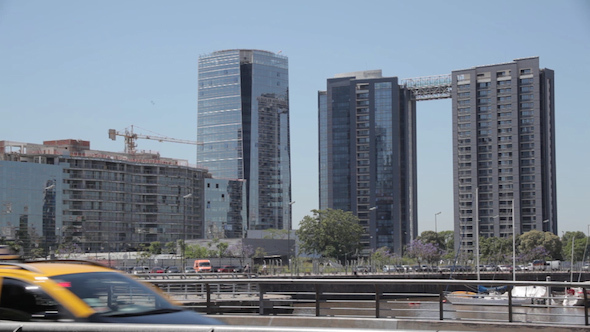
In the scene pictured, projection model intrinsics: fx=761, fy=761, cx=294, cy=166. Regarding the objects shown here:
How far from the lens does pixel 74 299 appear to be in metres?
8.48

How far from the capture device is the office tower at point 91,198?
133500 millimetres

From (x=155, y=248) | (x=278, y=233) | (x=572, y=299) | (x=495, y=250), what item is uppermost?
(x=572, y=299)

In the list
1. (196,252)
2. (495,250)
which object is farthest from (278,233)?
(495,250)

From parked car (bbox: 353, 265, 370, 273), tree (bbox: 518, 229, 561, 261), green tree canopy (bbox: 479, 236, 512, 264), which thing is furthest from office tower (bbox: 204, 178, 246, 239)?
parked car (bbox: 353, 265, 370, 273)

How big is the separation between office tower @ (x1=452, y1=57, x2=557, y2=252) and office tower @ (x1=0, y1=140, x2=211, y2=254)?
6104 cm

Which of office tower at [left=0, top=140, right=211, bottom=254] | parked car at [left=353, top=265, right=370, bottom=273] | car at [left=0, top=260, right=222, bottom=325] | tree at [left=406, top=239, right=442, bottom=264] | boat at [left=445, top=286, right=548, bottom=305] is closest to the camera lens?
car at [left=0, top=260, right=222, bottom=325]

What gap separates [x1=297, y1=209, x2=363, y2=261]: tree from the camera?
418ft

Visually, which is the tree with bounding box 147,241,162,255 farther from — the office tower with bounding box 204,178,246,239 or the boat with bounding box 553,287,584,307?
the boat with bounding box 553,287,584,307

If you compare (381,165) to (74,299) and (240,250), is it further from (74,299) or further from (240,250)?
(74,299)

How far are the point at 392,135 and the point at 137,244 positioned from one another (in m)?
75.8

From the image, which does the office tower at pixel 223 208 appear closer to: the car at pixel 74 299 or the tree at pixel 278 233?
the tree at pixel 278 233

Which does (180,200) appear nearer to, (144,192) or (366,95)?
(144,192)

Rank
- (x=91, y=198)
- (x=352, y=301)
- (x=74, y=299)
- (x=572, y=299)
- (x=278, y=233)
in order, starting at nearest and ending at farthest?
(x=74, y=299) < (x=572, y=299) < (x=352, y=301) < (x=91, y=198) < (x=278, y=233)

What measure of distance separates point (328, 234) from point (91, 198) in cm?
4906
